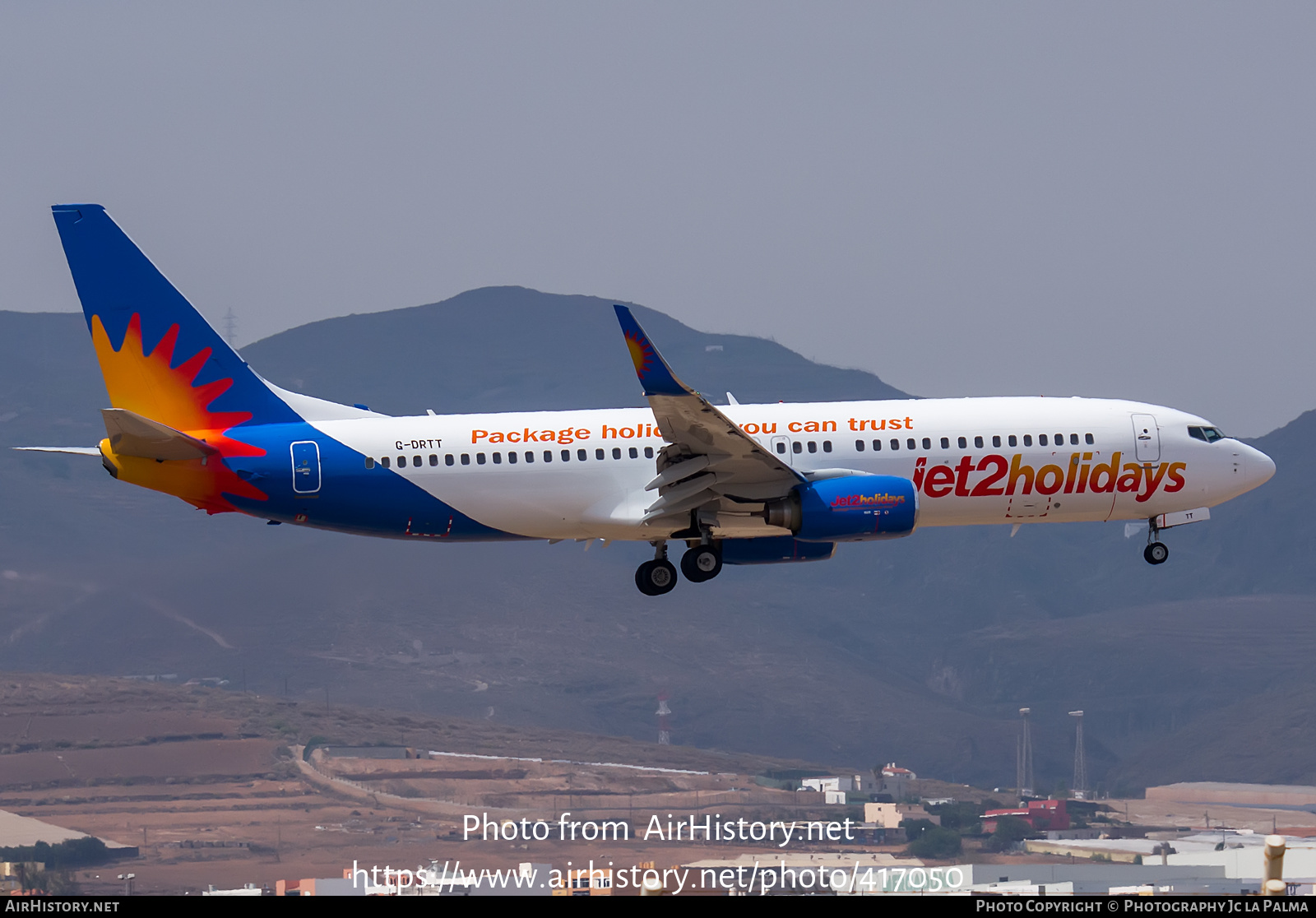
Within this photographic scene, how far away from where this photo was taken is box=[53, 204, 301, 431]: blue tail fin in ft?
148

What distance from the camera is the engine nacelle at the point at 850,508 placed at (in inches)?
1688

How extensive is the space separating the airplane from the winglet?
0.99 m

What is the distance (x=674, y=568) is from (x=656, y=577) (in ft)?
3.22

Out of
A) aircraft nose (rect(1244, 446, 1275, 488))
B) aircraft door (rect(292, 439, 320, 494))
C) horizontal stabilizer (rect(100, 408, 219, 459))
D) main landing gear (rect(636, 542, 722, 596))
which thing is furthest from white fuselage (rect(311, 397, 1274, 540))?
horizontal stabilizer (rect(100, 408, 219, 459))

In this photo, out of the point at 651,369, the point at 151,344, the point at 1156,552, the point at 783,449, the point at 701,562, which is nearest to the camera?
the point at 651,369

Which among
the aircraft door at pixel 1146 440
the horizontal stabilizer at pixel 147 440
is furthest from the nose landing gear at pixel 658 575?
the aircraft door at pixel 1146 440

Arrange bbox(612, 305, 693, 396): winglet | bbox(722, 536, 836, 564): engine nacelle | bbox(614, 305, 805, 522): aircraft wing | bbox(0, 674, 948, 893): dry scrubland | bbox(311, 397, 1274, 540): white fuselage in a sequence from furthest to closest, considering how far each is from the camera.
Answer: bbox(0, 674, 948, 893): dry scrubland
bbox(722, 536, 836, 564): engine nacelle
bbox(311, 397, 1274, 540): white fuselage
bbox(614, 305, 805, 522): aircraft wing
bbox(612, 305, 693, 396): winglet

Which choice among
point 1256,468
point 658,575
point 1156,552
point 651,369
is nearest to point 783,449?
point 658,575

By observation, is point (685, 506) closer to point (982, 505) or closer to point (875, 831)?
point (982, 505)

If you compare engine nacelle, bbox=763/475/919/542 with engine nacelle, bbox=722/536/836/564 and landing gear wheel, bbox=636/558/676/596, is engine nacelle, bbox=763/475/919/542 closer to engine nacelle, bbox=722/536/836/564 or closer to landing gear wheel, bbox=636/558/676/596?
engine nacelle, bbox=722/536/836/564

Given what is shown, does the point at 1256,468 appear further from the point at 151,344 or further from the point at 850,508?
the point at 151,344

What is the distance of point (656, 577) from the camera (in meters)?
46.0
